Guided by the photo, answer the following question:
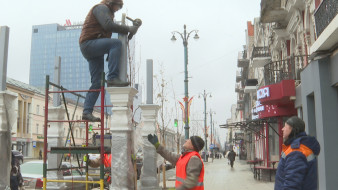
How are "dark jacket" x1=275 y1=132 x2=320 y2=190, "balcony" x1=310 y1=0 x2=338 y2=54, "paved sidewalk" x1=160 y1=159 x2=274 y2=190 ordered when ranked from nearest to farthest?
"dark jacket" x1=275 y1=132 x2=320 y2=190 → "balcony" x1=310 y1=0 x2=338 y2=54 → "paved sidewalk" x1=160 y1=159 x2=274 y2=190

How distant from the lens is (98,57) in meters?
7.16

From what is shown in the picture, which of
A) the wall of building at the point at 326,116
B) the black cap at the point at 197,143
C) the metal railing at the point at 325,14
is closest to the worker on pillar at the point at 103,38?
the black cap at the point at 197,143

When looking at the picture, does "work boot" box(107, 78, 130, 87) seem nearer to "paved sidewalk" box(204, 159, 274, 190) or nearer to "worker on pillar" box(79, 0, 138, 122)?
"worker on pillar" box(79, 0, 138, 122)

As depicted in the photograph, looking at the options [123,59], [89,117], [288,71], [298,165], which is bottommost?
[298,165]

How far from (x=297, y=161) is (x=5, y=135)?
631cm

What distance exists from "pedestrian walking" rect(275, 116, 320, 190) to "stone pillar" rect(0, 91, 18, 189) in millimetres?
5943

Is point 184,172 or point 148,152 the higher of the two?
point 184,172

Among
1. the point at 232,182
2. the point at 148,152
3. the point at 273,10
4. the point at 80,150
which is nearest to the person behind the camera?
the point at 80,150

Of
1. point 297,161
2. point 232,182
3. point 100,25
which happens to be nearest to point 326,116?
point 100,25

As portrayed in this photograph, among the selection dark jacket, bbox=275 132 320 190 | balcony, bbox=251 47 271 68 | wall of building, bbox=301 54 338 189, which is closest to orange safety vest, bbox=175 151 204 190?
dark jacket, bbox=275 132 320 190

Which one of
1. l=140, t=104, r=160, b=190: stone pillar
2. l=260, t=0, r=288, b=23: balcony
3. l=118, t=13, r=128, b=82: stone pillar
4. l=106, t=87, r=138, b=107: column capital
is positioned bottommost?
l=140, t=104, r=160, b=190: stone pillar

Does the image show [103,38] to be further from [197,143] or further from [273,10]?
[273,10]

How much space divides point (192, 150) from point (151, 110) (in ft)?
24.1

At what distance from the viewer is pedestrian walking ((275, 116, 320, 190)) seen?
370 cm
